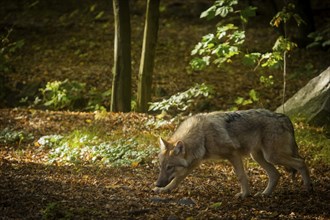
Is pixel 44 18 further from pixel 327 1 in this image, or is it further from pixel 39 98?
pixel 327 1

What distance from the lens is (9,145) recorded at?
1172 centimetres

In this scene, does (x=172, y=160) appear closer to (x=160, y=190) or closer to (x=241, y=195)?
(x=160, y=190)

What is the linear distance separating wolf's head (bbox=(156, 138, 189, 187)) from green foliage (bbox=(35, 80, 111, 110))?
7.91 meters

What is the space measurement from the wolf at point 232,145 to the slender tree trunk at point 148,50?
565 centimetres

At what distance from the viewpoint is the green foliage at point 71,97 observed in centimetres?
1576

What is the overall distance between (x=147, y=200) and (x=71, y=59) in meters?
14.0

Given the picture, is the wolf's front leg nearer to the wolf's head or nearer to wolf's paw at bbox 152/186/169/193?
the wolf's head

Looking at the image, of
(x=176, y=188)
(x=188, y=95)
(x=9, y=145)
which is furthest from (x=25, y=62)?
(x=176, y=188)

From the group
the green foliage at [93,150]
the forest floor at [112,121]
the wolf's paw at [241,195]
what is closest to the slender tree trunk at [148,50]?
the forest floor at [112,121]

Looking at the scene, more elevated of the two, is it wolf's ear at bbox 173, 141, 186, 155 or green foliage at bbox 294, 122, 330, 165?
wolf's ear at bbox 173, 141, 186, 155

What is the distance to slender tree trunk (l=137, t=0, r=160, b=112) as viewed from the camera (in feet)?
45.1

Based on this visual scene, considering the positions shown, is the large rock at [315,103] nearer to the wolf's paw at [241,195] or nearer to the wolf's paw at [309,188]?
the wolf's paw at [309,188]

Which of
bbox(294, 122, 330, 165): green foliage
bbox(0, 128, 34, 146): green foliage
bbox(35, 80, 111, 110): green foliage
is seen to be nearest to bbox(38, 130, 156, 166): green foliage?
bbox(0, 128, 34, 146): green foliage

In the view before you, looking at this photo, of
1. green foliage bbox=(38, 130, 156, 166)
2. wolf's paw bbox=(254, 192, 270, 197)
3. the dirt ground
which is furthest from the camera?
green foliage bbox=(38, 130, 156, 166)
